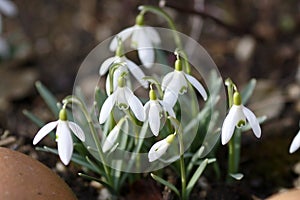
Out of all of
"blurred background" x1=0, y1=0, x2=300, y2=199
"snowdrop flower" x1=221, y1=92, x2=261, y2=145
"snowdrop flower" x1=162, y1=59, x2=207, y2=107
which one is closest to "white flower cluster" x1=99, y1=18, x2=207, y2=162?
"snowdrop flower" x1=162, y1=59, x2=207, y2=107

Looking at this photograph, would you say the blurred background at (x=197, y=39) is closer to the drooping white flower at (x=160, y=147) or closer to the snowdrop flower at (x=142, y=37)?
the snowdrop flower at (x=142, y=37)

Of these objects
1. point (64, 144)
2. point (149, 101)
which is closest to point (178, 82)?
point (149, 101)

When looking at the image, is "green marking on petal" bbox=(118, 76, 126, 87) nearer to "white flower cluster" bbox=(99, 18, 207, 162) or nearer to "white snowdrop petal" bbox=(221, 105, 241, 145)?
"white flower cluster" bbox=(99, 18, 207, 162)

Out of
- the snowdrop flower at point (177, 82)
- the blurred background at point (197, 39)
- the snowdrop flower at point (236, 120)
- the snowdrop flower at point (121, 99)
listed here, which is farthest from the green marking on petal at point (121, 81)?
the blurred background at point (197, 39)

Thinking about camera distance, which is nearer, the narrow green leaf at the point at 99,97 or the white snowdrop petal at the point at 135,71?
the white snowdrop petal at the point at 135,71

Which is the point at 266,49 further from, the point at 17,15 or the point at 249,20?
the point at 17,15

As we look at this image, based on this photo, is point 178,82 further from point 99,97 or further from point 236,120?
point 99,97

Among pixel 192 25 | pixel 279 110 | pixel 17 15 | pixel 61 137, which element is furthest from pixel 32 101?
pixel 61 137
